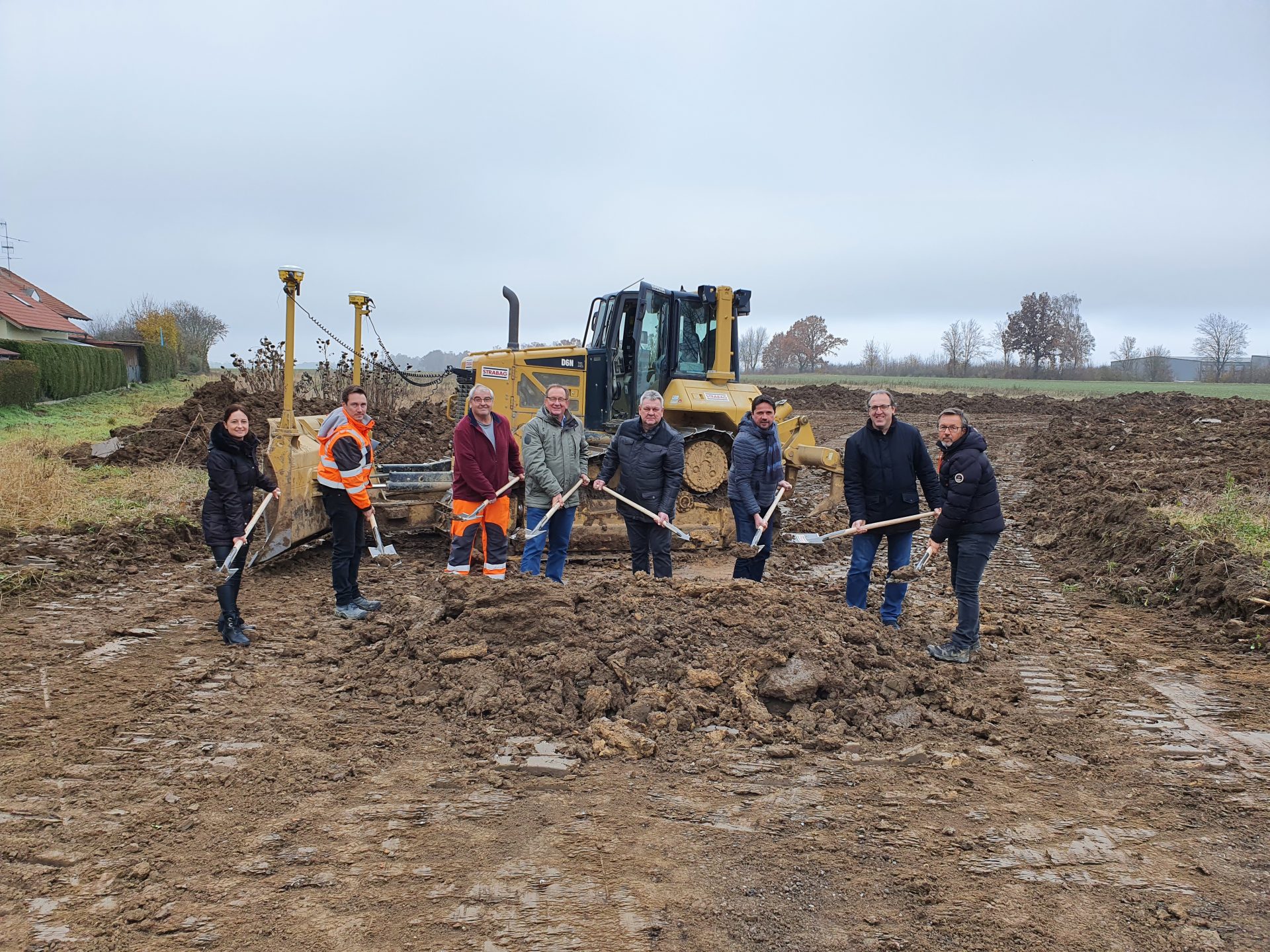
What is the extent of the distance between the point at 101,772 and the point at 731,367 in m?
6.99

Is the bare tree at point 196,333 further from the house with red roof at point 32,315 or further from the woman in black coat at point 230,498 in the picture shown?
the woman in black coat at point 230,498

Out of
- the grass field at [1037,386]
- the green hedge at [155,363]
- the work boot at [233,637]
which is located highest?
the green hedge at [155,363]

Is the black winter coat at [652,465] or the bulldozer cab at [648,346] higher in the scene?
the bulldozer cab at [648,346]

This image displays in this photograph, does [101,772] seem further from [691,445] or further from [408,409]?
[408,409]

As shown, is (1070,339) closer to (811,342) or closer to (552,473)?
(811,342)

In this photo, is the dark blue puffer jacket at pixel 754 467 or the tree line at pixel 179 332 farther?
the tree line at pixel 179 332

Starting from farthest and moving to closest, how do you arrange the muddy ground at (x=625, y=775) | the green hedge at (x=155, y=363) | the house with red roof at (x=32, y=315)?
the green hedge at (x=155, y=363) → the house with red roof at (x=32, y=315) → the muddy ground at (x=625, y=775)

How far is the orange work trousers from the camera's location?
6.35 m

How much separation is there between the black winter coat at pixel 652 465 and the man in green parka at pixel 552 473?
340 mm

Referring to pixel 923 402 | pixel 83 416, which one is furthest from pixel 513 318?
pixel 923 402

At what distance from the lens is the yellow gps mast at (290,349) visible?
7.28 meters

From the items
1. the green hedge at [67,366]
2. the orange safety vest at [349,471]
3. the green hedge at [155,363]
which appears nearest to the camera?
the orange safety vest at [349,471]

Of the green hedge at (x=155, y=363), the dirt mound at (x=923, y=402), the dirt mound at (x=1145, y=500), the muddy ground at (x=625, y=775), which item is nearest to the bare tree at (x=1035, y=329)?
the dirt mound at (x=923, y=402)

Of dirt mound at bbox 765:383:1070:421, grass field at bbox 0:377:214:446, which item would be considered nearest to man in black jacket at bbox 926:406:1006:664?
grass field at bbox 0:377:214:446
